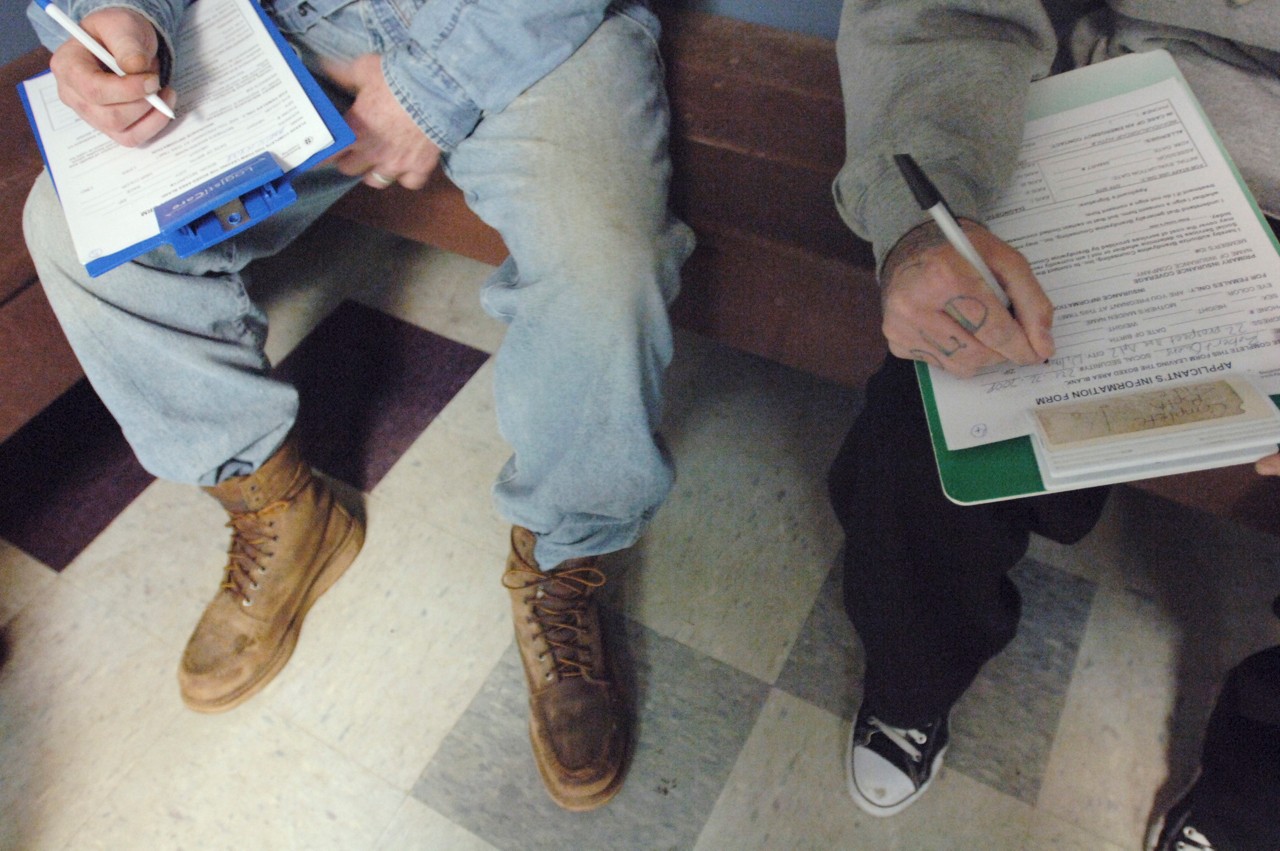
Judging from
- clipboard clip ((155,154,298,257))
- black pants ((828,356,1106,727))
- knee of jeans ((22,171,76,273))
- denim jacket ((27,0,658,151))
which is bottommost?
black pants ((828,356,1106,727))

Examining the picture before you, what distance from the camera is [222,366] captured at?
36.2 inches

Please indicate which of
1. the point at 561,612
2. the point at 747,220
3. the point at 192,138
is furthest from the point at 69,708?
the point at 747,220

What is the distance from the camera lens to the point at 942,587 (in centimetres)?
75

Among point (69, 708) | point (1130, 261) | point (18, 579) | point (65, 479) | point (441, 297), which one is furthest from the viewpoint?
point (441, 297)

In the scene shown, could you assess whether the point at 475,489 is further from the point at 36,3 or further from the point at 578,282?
the point at 36,3

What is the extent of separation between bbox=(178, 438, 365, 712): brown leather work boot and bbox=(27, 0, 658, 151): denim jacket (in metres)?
0.49

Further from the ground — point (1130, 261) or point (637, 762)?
point (1130, 261)

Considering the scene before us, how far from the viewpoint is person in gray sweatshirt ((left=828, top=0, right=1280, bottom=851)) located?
63cm

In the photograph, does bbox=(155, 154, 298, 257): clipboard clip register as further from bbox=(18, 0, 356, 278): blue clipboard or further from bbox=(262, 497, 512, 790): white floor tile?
bbox=(262, 497, 512, 790): white floor tile

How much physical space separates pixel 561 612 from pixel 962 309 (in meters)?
0.62

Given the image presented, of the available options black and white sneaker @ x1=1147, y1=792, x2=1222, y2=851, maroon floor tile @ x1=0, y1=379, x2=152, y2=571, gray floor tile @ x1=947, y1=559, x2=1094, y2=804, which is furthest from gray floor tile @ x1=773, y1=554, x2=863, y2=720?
maroon floor tile @ x1=0, y1=379, x2=152, y2=571

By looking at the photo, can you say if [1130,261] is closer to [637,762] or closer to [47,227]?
[637,762]

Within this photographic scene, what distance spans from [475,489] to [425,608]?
0.20 m

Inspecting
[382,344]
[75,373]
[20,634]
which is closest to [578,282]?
[382,344]
